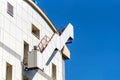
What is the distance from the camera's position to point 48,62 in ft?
191

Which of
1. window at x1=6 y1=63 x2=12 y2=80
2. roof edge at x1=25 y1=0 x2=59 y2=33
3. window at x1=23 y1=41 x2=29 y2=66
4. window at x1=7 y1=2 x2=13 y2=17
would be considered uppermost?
roof edge at x1=25 y1=0 x2=59 y2=33

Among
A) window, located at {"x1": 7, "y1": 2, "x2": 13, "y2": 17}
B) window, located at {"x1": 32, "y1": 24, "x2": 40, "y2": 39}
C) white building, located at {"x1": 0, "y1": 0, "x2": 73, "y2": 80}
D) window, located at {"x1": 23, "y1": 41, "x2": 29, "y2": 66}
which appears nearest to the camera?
white building, located at {"x1": 0, "y1": 0, "x2": 73, "y2": 80}

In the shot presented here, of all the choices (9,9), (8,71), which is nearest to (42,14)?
(9,9)

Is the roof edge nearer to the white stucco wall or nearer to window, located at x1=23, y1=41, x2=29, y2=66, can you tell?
the white stucco wall

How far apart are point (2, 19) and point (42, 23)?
8.36m

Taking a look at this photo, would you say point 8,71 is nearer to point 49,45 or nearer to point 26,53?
point 26,53

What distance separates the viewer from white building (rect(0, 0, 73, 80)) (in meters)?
51.9

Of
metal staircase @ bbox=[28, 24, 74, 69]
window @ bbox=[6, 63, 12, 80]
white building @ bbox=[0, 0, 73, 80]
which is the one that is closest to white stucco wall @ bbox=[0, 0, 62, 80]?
white building @ bbox=[0, 0, 73, 80]

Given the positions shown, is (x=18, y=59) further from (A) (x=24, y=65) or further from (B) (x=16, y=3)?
(B) (x=16, y=3)

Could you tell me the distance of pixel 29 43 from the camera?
5600 cm

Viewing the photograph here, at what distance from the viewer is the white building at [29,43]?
170 feet

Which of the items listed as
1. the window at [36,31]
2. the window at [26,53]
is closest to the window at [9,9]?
the window at [26,53]

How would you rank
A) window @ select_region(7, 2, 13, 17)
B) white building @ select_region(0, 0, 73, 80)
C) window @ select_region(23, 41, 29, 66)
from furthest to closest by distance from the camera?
1. window @ select_region(23, 41, 29, 66)
2. window @ select_region(7, 2, 13, 17)
3. white building @ select_region(0, 0, 73, 80)

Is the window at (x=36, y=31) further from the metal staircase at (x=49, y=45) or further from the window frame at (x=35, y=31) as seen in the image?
the metal staircase at (x=49, y=45)
